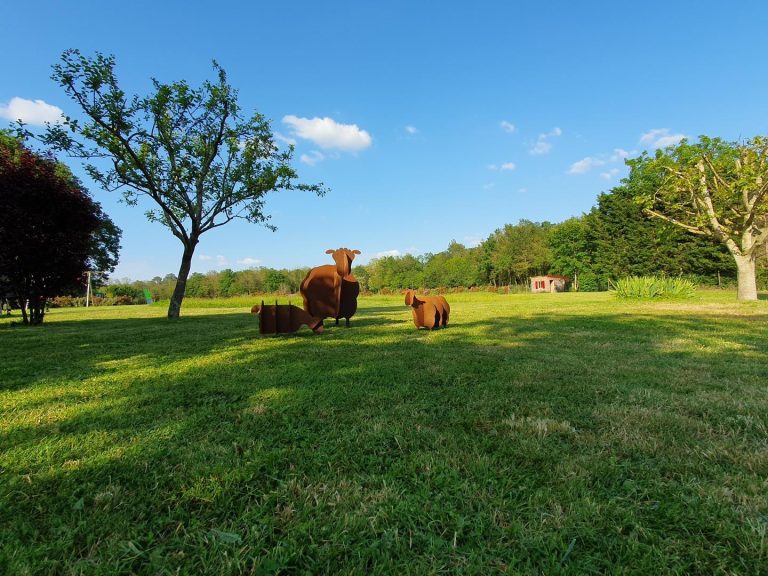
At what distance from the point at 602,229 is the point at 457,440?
153 feet

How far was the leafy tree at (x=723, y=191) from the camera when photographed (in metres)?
15.9

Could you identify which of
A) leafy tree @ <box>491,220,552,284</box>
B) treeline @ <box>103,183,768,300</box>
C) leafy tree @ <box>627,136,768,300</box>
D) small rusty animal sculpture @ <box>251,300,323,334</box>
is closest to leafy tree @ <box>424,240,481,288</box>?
treeline @ <box>103,183,768,300</box>

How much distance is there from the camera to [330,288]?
28.6ft

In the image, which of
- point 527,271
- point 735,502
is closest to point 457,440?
point 735,502

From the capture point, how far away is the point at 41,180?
401 inches

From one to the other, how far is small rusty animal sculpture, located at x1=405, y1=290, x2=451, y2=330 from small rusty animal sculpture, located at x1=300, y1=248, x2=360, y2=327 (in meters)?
1.61

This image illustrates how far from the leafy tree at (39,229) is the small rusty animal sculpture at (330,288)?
784 centimetres

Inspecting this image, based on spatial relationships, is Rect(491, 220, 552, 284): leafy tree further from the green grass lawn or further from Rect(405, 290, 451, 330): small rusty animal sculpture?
the green grass lawn

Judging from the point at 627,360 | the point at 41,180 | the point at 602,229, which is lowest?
the point at 627,360

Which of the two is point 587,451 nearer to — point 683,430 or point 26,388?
point 683,430

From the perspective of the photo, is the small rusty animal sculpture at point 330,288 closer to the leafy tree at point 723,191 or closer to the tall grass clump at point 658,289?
the tall grass clump at point 658,289

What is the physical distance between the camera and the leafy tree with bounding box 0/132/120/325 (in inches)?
376

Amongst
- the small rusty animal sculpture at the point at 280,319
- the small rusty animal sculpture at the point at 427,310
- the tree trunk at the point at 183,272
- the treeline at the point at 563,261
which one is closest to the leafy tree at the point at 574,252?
the treeline at the point at 563,261

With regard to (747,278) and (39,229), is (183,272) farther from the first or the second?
(747,278)
